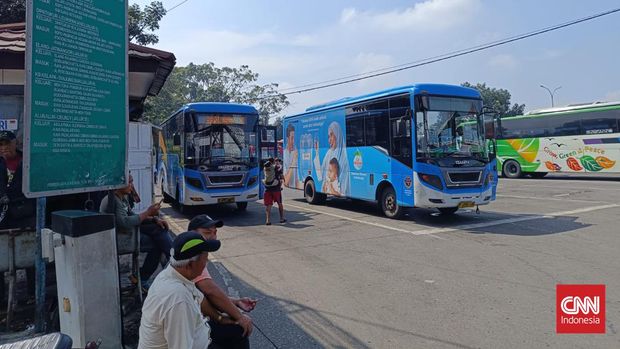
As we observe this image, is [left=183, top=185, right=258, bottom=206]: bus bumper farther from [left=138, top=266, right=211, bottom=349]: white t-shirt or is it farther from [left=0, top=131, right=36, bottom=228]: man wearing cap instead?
[left=138, top=266, right=211, bottom=349]: white t-shirt

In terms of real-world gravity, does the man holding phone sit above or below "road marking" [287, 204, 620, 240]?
above

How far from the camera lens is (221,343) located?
3178 millimetres

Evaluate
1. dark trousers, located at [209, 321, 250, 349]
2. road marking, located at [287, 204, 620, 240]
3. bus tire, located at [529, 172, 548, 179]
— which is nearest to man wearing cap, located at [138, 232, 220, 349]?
dark trousers, located at [209, 321, 250, 349]

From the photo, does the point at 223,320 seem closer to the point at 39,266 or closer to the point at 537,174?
the point at 39,266

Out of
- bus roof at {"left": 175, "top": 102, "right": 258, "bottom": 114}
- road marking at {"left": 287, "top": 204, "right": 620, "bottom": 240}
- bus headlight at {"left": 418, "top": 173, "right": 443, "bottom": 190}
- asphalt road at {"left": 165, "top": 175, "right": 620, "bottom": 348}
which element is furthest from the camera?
bus roof at {"left": 175, "top": 102, "right": 258, "bottom": 114}

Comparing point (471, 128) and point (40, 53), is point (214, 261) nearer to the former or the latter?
point (40, 53)

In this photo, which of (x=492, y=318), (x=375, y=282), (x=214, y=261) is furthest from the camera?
(x=214, y=261)

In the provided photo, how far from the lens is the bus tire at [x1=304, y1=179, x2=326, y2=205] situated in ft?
48.3

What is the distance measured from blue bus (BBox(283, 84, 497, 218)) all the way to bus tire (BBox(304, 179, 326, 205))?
2266mm

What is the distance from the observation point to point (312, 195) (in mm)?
14852

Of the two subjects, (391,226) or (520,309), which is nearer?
(520,309)

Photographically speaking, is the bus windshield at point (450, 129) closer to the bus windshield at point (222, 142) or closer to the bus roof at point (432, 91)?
the bus roof at point (432, 91)

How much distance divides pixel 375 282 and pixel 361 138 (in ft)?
21.8

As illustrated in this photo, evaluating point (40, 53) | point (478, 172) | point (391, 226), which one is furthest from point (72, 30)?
point (478, 172)
